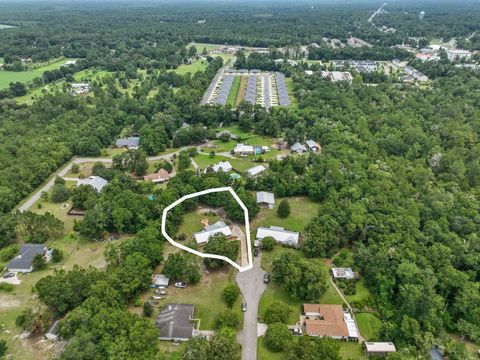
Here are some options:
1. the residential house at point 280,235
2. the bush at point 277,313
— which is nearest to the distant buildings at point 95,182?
the residential house at point 280,235

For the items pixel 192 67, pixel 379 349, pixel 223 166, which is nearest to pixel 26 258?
pixel 223 166

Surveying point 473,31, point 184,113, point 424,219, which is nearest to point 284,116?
point 184,113

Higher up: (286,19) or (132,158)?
(286,19)

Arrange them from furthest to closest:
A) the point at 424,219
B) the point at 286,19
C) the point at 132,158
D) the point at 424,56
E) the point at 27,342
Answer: the point at 286,19 < the point at 424,56 < the point at 132,158 < the point at 424,219 < the point at 27,342

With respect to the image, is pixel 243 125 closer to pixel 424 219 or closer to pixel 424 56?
pixel 424 219

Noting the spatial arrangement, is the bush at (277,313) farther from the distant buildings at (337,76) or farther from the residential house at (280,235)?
the distant buildings at (337,76)
